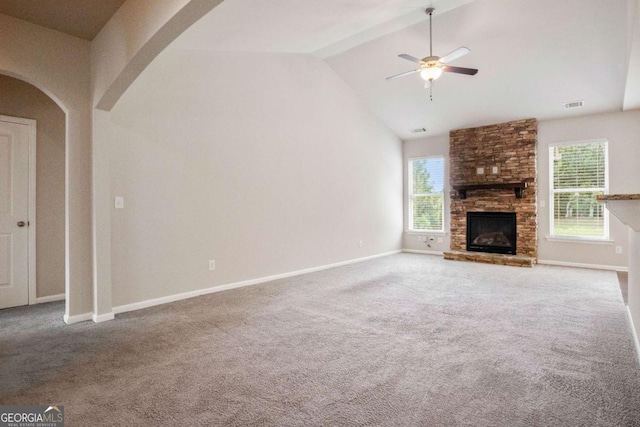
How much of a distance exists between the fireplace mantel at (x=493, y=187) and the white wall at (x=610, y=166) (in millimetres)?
392

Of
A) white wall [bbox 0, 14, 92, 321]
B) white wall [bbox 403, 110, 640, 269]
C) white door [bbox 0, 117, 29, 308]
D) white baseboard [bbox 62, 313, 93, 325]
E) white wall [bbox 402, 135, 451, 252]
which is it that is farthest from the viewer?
white wall [bbox 402, 135, 451, 252]

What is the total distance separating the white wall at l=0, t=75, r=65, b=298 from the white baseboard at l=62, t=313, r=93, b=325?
109cm

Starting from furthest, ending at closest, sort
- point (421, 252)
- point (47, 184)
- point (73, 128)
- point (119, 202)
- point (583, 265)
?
point (421, 252) → point (583, 265) → point (47, 184) → point (119, 202) → point (73, 128)

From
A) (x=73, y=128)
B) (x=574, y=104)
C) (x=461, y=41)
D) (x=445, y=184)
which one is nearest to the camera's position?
(x=73, y=128)

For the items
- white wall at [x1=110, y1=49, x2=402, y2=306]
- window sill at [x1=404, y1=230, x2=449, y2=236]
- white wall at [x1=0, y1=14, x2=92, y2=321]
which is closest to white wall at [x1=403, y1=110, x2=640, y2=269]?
window sill at [x1=404, y1=230, x2=449, y2=236]

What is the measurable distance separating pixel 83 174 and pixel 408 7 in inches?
168

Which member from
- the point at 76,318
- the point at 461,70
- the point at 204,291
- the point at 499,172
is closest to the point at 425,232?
the point at 499,172

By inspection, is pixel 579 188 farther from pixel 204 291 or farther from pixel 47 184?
pixel 47 184

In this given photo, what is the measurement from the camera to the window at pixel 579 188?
20.0 feet

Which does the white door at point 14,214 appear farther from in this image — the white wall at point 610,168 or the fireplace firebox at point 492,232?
the white wall at point 610,168

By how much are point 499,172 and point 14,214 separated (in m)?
7.98

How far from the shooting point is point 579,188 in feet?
20.6

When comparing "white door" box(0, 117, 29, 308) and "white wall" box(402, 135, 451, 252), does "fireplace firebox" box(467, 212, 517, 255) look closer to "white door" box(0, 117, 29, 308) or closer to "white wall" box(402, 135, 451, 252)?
"white wall" box(402, 135, 451, 252)

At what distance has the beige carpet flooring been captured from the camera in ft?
6.19
